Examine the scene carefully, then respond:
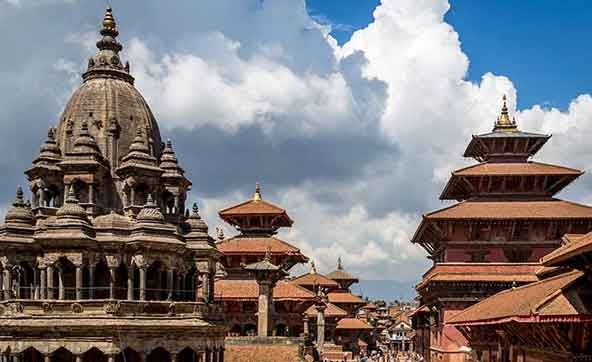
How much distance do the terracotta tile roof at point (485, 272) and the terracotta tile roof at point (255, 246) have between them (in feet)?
54.2

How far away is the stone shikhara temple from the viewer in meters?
34.1

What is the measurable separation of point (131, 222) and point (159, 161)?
702 cm

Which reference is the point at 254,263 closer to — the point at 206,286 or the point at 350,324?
the point at 206,286

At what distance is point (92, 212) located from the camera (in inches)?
1526

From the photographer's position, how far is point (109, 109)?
137ft

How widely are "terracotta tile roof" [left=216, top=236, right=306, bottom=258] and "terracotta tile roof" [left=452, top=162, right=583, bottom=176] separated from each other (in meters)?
16.8

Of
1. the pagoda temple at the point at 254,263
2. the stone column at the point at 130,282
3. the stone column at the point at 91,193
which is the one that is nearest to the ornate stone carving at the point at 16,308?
the stone column at the point at 130,282

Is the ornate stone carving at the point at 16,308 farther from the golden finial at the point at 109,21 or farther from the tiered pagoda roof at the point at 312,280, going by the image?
the tiered pagoda roof at the point at 312,280

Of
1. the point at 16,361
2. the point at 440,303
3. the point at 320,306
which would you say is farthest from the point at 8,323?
the point at 320,306

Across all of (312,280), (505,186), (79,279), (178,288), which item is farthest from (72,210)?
(312,280)

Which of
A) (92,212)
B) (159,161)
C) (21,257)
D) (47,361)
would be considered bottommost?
(47,361)

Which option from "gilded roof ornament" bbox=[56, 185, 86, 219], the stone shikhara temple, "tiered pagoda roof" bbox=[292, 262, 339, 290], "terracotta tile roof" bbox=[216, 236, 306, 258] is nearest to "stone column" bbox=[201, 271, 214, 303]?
the stone shikhara temple

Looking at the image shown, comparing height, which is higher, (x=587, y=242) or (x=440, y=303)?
(x=587, y=242)

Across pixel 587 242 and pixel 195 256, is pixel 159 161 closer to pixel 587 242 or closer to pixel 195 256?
pixel 195 256
